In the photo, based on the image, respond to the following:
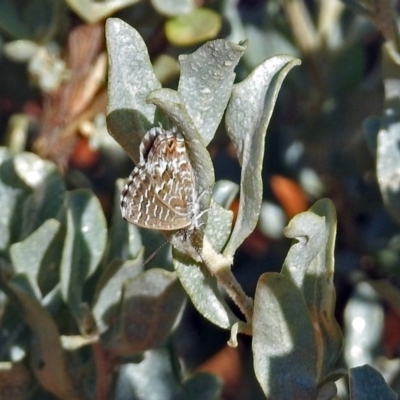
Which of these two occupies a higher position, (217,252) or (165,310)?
(217,252)

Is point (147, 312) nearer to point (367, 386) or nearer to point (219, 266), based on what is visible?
point (219, 266)

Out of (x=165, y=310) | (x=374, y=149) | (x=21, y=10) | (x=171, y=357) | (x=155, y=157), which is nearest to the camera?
(x=155, y=157)

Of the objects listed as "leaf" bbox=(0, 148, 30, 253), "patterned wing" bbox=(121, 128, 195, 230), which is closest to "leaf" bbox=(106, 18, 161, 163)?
"patterned wing" bbox=(121, 128, 195, 230)

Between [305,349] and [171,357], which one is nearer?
[305,349]

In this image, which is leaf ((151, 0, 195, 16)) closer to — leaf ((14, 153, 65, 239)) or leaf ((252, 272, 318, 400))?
leaf ((14, 153, 65, 239))

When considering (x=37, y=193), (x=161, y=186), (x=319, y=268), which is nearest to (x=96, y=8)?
(x=37, y=193)

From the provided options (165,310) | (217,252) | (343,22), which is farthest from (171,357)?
(343,22)

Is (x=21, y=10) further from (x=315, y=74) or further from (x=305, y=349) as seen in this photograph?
(x=305, y=349)
